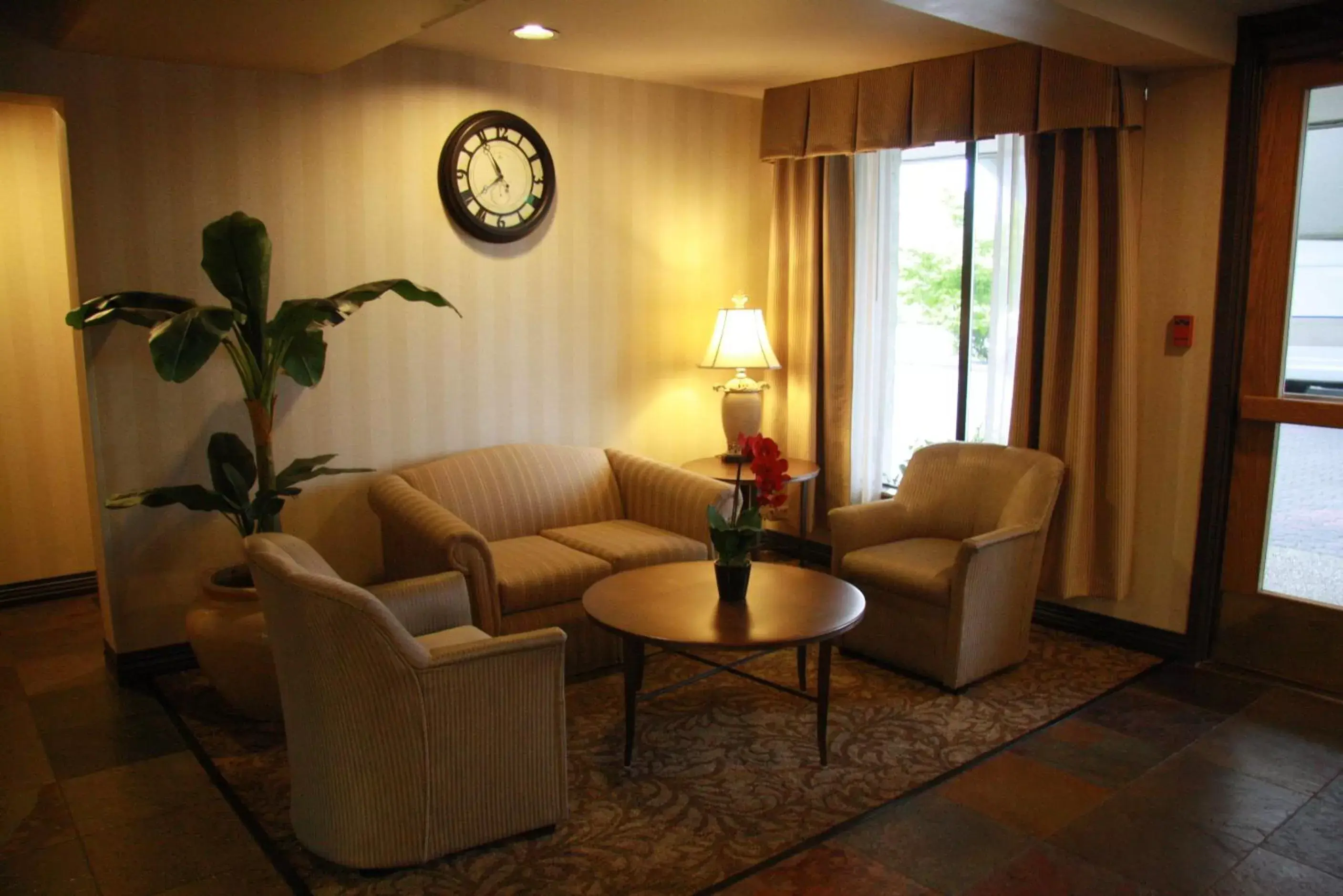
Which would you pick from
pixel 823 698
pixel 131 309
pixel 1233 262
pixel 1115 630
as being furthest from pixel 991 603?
pixel 131 309

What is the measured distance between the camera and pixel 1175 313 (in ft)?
13.0

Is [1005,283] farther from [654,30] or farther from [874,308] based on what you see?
[654,30]

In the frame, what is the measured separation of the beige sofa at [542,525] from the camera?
373 centimetres

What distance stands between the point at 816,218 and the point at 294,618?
350 cm

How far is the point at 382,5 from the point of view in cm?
295

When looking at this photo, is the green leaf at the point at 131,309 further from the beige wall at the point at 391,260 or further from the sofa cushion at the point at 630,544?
the sofa cushion at the point at 630,544

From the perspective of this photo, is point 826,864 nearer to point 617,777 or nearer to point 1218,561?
point 617,777

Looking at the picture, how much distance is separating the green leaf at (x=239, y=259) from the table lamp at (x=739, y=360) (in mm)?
2222

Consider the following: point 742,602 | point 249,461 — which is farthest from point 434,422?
point 742,602

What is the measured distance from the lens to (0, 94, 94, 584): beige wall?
15.4 feet

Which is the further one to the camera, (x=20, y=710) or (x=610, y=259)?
(x=610, y=259)

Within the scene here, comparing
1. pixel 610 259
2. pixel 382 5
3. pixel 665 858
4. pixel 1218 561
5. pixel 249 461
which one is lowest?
pixel 665 858

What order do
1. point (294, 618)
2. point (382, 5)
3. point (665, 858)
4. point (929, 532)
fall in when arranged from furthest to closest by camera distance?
1. point (929, 532)
2. point (382, 5)
3. point (665, 858)
4. point (294, 618)

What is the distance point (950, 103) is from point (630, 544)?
7.80ft
